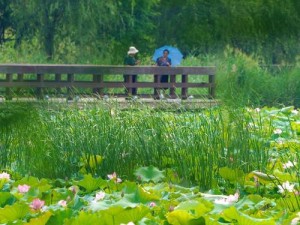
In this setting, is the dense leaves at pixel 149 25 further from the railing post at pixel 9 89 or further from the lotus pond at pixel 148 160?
the lotus pond at pixel 148 160

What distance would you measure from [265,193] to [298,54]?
121 inches

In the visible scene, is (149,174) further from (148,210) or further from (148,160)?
(148,210)

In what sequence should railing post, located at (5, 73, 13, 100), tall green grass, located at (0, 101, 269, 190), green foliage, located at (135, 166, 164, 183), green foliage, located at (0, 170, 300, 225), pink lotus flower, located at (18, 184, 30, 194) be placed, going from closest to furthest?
1. railing post, located at (5, 73, 13, 100)
2. green foliage, located at (0, 170, 300, 225)
3. pink lotus flower, located at (18, 184, 30, 194)
4. green foliage, located at (135, 166, 164, 183)
5. tall green grass, located at (0, 101, 269, 190)

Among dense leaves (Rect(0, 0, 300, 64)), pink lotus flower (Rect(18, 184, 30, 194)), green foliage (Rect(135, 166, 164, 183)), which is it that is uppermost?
dense leaves (Rect(0, 0, 300, 64))

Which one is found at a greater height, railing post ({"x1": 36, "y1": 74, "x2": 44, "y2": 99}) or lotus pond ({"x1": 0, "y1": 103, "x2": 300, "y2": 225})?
railing post ({"x1": 36, "y1": 74, "x2": 44, "y2": 99})

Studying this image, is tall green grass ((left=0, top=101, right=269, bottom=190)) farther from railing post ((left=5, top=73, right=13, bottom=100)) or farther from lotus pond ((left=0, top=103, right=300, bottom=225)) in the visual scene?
railing post ((left=5, top=73, right=13, bottom=100))

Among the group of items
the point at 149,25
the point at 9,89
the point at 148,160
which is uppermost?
the point at 149,25

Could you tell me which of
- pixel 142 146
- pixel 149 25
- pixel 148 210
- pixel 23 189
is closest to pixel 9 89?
pixel 149 25

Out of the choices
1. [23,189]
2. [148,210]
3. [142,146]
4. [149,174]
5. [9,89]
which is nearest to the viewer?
[9,89]

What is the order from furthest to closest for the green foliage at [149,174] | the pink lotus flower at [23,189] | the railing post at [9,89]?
the green foliage at [149,174], the pink lotus flower at [23,189], the railing post at [9,89]

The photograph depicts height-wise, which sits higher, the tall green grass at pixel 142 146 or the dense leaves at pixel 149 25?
the dense leaves at pixel 149 25

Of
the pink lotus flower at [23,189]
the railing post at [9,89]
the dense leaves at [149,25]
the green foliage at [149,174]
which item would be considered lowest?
the green foliage at [149,174]

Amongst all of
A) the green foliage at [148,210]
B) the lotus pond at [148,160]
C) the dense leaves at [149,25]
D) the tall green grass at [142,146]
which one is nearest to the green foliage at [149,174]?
the lotus pond at [148,160]

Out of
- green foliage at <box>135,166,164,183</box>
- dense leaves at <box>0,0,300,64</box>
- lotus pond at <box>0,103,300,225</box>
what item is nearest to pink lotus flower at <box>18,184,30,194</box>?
lotus pond at <box>0,103,300,225</box>
